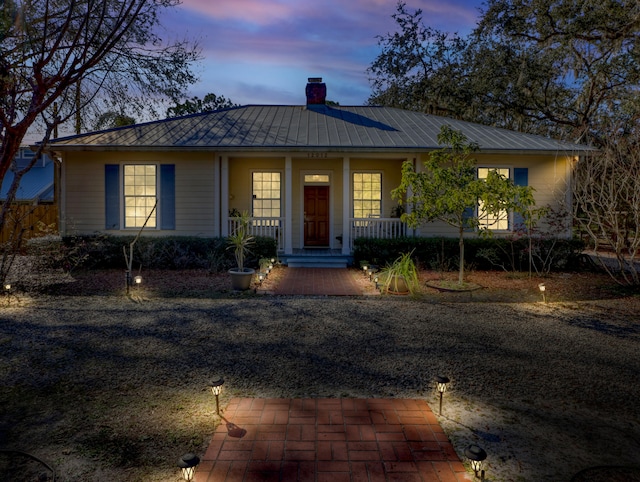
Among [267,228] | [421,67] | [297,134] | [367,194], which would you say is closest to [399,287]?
[267,228]

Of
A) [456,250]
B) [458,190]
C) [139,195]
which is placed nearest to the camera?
[458,190]

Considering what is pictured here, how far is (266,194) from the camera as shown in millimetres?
14141

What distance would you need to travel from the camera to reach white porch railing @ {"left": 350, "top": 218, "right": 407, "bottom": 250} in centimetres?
1274

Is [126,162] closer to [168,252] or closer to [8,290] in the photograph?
[168,252]

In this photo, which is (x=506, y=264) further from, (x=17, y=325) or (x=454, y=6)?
(x=454, y=6)

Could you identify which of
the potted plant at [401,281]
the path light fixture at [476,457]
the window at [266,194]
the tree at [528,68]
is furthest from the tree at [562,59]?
the path light fixture at [476,457]

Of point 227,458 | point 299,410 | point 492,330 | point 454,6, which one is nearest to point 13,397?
point 227,458

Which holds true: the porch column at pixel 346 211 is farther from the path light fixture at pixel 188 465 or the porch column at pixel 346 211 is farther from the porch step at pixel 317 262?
the path light fixture at pixel 188 465

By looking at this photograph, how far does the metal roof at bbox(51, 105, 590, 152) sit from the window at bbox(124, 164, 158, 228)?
0.87 m

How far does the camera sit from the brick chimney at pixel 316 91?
17.0 meters

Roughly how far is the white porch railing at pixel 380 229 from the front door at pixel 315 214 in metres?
1.44

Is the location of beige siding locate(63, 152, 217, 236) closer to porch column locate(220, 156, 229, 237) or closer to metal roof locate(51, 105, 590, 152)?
porch column locate(220, 156, 229, 237)

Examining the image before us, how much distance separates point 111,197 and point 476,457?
40.2 ft

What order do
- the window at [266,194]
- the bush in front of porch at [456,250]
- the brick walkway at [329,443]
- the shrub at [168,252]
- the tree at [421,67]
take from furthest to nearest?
the tree at [421,67] < the window at [266,194] < the bush in front of porch at [456,250] < the shrub at [168,252] < the brick walkway at [329,443]
